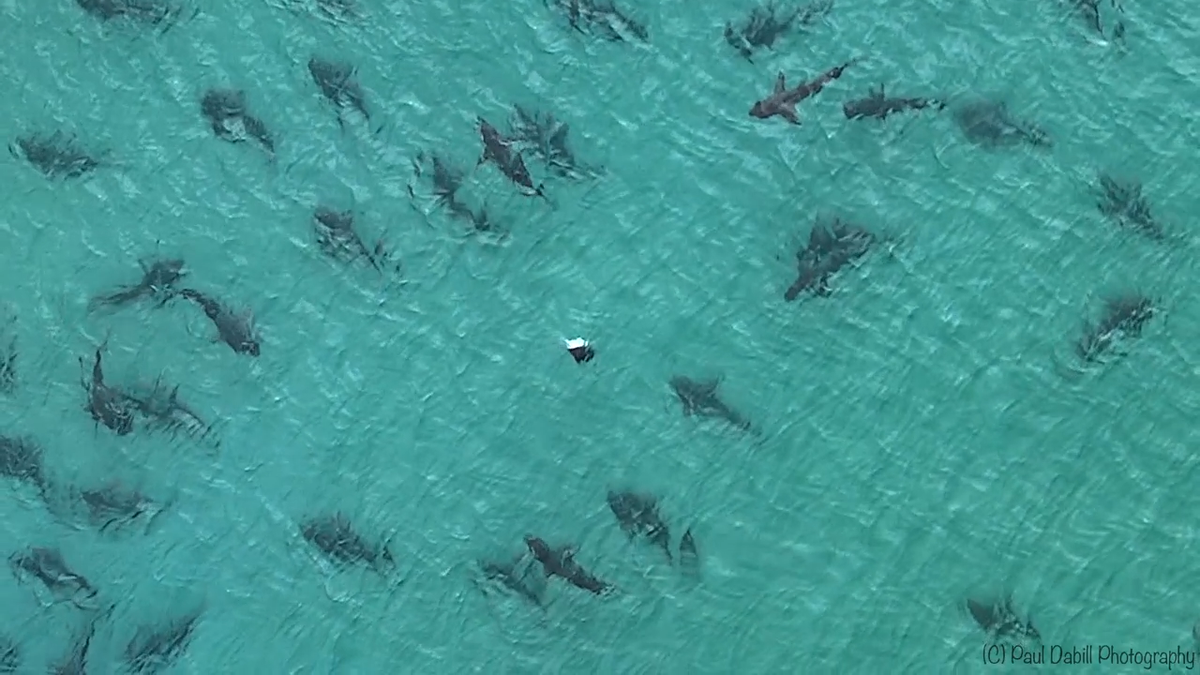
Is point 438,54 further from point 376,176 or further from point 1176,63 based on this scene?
point 1176,63

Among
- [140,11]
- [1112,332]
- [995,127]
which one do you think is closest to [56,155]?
[140,11]

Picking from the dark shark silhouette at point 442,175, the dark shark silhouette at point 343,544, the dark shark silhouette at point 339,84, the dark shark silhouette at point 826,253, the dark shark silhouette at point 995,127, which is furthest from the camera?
the dark shark silhouette at point 339,84

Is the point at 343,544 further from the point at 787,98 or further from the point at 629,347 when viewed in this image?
the point at 787,98

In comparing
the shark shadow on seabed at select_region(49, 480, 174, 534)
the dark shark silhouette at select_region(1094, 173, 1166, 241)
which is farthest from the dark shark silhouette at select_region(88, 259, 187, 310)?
the dark shark silhouette at select_region(1094, 173, 1166, 241)

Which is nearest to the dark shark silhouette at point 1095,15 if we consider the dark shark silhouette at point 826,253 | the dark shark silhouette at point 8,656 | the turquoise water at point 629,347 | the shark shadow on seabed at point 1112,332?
the turquoise water at point 629,347

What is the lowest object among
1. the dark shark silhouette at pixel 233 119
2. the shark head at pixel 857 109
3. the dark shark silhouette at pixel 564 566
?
the dark shark silhouette at pixel 564 566

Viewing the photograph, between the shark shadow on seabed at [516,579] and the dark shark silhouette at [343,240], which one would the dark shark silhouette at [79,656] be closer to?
the shark shadow on seabed at [516,579]

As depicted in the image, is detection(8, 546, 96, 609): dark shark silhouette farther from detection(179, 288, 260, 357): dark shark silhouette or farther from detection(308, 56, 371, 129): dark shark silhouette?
detection(308, 56, 371, 129): dark shark silhouette
